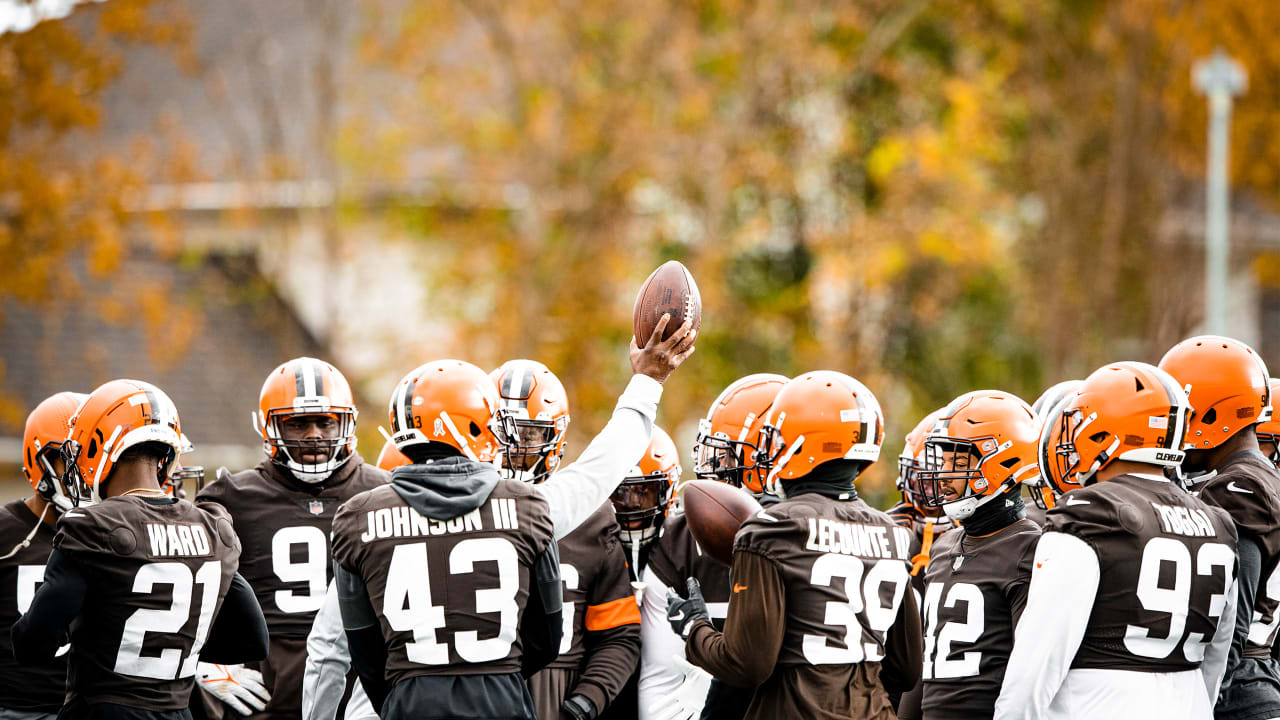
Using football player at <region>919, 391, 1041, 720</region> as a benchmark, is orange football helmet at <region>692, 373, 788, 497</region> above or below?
above

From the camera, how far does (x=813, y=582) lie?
180 inches

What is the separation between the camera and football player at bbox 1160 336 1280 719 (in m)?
5.26

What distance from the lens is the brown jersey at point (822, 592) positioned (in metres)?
4.57

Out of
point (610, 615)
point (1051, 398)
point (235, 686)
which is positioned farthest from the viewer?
point (1051, 398)

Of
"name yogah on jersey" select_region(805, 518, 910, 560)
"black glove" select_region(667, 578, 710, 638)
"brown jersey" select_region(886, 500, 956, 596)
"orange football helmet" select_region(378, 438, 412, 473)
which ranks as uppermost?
"orange football helmet" select_region(378, 438, 412, 473)

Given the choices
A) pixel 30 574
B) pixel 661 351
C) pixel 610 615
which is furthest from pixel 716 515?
pixel 30 574

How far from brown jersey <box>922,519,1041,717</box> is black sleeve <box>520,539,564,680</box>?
1.52 m

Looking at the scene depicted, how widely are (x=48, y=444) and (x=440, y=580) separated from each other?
2631mm

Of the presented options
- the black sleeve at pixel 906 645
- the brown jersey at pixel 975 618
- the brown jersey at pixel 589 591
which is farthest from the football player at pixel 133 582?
the brown jersey at pixel 975 618

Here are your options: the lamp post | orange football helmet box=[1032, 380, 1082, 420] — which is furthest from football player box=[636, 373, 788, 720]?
the lamp post

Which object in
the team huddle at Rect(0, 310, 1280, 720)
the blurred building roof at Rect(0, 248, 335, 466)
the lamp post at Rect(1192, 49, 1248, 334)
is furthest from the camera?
the blurred building roof at Rect(0, 248, 335, 466)

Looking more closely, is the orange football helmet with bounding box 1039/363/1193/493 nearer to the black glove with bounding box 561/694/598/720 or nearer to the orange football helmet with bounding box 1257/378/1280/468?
the orange football helmet with bounding box 1257/378/1280/468

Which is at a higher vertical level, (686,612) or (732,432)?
(732,432)

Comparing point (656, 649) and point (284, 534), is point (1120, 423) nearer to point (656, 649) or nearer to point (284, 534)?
point (656, 649)
